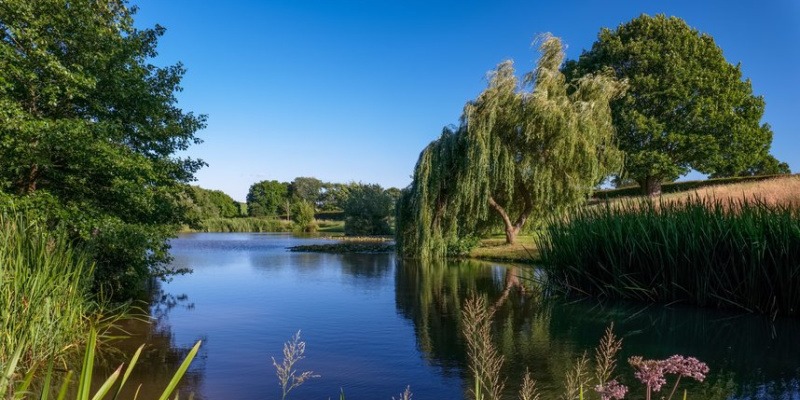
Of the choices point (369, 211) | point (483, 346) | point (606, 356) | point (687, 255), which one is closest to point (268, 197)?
point (369, 211)

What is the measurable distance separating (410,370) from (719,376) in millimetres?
3597

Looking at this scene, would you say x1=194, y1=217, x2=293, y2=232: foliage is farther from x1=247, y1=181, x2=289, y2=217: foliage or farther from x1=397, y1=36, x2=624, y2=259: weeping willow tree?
x1=397, y1=36, x2=624, y2=259: weeping willow tree

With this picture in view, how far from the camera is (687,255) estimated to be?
10.3m

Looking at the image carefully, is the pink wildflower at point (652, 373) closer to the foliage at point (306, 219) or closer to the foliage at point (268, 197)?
the foliage at point (306, 219)

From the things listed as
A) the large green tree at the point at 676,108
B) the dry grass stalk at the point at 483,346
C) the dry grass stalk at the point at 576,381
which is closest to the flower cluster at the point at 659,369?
the dry grass stalk at the point at 576,381

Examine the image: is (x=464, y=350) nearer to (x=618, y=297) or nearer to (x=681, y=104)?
(x=618, y=297)

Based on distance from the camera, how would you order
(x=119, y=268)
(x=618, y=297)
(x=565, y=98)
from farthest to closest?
(x=565, y=98)
(x=618, y=297)
(x=119, y=268)

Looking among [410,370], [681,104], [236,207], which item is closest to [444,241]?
[410,370]

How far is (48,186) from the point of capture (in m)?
11.1

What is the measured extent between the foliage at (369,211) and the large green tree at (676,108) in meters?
16.2

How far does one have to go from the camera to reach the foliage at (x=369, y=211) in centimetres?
3950

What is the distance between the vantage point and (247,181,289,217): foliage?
311ft

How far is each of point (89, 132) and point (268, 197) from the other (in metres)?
90.4

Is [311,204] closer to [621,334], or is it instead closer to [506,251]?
[506,251]
